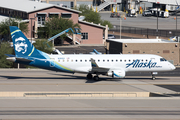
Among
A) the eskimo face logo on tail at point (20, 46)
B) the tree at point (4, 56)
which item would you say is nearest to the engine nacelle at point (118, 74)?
the eskimo face logo on tail at point (20, 46)

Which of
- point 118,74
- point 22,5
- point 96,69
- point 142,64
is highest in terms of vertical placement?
point 22,5

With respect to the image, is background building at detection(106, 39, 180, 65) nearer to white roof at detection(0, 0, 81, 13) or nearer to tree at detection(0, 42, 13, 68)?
tree at detection(0, 42, 13, 68)

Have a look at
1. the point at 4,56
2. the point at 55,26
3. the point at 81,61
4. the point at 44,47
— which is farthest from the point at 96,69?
the point at 55,26

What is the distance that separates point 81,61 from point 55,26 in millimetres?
54447

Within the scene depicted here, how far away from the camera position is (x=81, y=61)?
39.6m

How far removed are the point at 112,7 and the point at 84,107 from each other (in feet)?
493

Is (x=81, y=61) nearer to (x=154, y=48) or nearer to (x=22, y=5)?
(x=154, y=48)

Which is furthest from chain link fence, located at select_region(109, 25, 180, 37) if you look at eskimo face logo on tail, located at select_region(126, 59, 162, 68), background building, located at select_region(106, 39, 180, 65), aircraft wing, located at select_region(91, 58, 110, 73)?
aircraft wing, located at select_region(91, 58, 110, 73)

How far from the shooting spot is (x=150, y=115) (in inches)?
874

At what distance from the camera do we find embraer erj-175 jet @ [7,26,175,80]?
39031 millimetres

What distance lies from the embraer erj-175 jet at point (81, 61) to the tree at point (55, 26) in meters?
51.3

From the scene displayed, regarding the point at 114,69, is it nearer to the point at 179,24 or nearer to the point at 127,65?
the point at 127,65

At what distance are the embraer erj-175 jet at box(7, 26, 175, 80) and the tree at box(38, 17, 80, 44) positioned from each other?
51.3 metres

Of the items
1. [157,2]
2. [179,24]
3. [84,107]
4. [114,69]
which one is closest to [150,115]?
[84,107]
